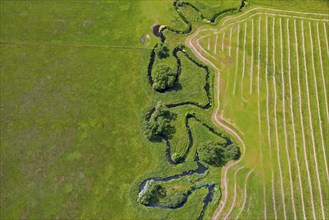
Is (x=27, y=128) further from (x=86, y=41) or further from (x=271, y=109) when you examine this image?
(x=271, y=109)

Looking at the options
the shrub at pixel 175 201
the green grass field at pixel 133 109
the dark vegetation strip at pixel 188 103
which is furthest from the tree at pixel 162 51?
the shrub at pixel 175 201

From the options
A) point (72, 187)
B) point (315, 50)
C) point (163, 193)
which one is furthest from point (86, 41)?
point (315, 50)

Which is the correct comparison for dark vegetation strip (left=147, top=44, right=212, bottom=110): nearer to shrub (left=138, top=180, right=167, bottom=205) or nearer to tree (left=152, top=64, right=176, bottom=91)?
tree (left=152, top=64, right=176, bottom=91)

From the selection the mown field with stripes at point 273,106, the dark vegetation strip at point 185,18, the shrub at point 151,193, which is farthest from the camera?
the dark vegetation strip at point 185,18

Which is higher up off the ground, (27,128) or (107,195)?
(27,128)

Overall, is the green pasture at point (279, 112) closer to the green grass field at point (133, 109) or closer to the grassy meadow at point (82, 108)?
the green grass field at point (133, 109)

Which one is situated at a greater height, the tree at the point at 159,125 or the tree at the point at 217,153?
the tree at the point at 159,125

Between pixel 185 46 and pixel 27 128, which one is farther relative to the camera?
pixel 185 46
